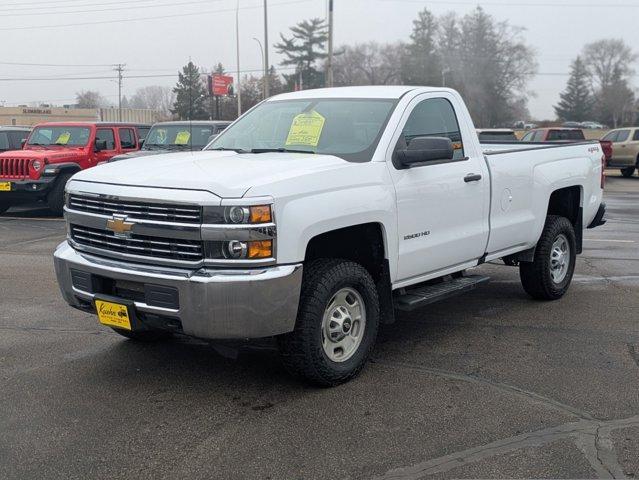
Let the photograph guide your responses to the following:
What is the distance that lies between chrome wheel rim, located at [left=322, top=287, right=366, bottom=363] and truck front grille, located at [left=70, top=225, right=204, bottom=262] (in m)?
0.94

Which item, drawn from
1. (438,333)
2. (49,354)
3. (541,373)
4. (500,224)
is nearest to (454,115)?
(500,224)

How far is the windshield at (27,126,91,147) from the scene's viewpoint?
15.3m

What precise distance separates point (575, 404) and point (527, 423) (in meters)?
0.47

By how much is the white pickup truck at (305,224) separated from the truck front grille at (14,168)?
A: 9.38 metres

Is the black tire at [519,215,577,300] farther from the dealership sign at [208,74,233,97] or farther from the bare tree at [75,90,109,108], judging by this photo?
the bare tree at [75,90,109,108]

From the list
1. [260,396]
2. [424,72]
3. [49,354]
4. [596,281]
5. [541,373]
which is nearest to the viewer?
[260,396]

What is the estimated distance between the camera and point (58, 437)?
402 centimetres

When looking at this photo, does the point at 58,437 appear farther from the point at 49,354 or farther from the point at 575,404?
the point at 575,404

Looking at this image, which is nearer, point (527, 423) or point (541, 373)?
point (527, 423)

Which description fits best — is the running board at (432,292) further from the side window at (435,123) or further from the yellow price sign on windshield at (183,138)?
the yellow price sign on windshield at (183,138)

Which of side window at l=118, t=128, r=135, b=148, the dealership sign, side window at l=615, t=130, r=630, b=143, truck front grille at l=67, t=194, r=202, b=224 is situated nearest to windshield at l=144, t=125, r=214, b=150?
the dealership sign

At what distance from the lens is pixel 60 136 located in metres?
15.5

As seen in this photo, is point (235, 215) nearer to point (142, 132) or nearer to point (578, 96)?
point (142, 132)

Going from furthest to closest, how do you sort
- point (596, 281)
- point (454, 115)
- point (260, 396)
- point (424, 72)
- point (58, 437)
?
1. point (424, 72)
2. point (596, 281)
3. point (454, 115)
4. point (260, 396)
5. point (58, 437)
